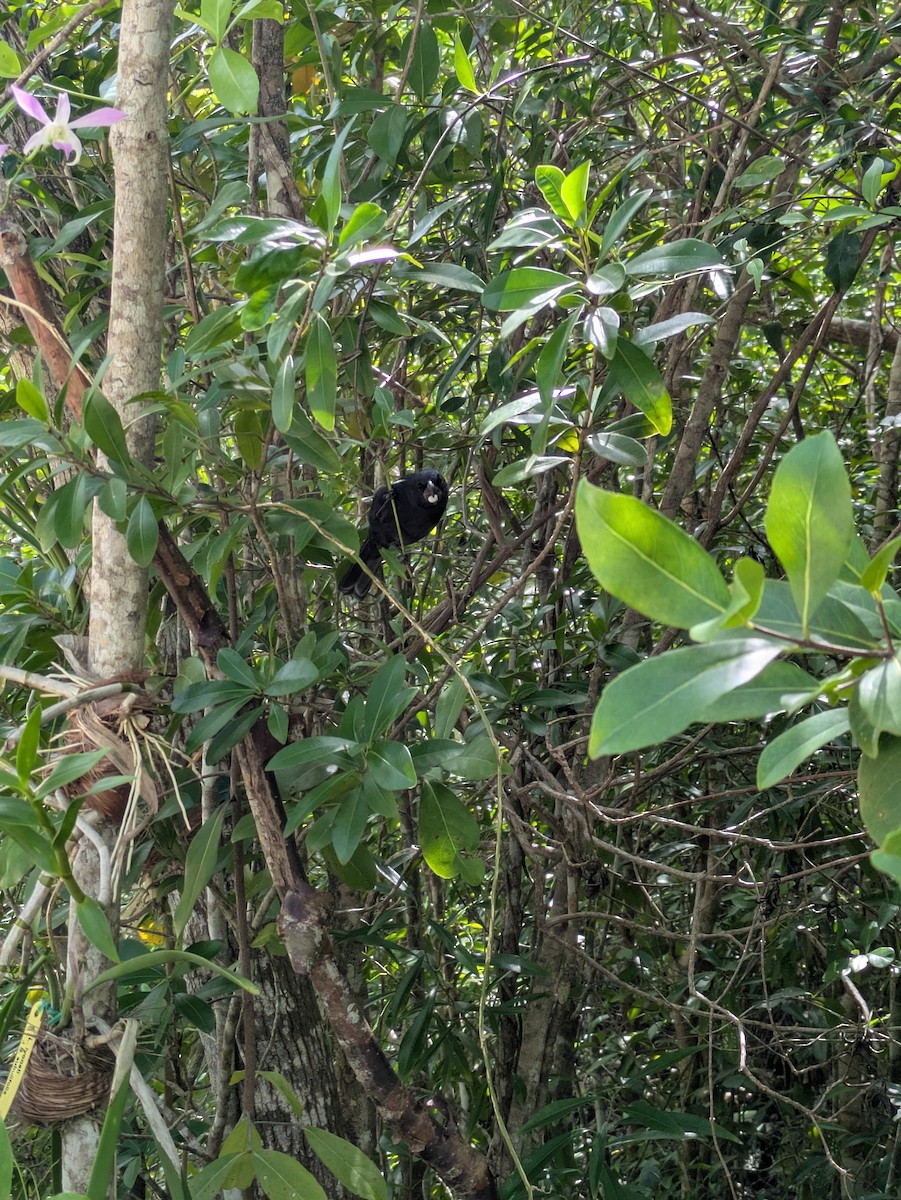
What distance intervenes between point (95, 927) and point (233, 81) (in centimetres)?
77

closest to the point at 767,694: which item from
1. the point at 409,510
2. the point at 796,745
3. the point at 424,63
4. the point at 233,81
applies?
the point at 796,745

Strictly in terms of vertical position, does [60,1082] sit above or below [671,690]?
below

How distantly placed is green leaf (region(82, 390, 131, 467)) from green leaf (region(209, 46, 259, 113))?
32 centimetres

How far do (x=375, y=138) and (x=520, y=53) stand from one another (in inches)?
17.1

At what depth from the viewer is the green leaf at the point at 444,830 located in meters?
1.02

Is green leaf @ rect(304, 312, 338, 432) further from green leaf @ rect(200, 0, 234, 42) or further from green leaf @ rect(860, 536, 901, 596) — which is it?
green leaf @ rect(860, 536, 901, 596)

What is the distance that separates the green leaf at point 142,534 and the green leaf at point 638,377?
1.47ft

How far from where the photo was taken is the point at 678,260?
896 mm

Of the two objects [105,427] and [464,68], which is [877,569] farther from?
[464,68]

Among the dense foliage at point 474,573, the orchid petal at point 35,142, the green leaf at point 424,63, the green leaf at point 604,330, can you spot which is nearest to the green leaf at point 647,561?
the dense foliage at point 474,573

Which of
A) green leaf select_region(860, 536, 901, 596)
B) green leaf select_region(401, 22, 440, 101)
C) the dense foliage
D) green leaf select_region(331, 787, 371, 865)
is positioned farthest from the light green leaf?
green leaf select_region(401, 22, 440, 101)

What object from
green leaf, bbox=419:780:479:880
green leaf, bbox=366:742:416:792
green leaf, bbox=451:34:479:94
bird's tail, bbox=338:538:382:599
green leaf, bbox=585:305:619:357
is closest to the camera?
green leaf, bbox=585:305:619:357

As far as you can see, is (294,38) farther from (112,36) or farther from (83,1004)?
(83,1004)

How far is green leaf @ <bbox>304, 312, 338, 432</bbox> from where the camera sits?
0.91 metres
